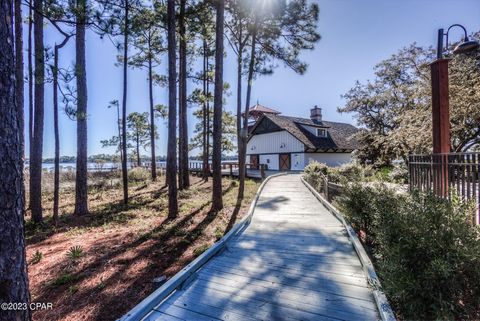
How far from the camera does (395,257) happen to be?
2.47 meters

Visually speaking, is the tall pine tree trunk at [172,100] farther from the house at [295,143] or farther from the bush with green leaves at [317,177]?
the house at [295,143]

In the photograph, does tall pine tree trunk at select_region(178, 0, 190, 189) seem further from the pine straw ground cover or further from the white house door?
the white house door

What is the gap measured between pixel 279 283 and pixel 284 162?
950 inches

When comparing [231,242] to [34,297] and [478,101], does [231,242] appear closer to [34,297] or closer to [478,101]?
[34,297]

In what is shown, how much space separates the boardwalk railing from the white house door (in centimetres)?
2094

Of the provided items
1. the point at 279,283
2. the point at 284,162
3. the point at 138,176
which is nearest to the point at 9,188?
the point at 279,283

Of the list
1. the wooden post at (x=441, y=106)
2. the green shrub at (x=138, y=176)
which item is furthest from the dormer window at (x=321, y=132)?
the wooden post at (x=441, y=106)

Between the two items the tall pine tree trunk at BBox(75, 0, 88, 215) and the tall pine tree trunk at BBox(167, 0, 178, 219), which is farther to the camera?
the tall pine tree trunk at BBox(75, 0, 88, 215)

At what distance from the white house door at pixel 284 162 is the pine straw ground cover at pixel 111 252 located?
710 inches

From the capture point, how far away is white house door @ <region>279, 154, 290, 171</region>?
26500mm

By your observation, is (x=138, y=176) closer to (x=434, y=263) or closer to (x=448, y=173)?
(x=448, y=173)

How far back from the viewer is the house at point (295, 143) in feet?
83.5

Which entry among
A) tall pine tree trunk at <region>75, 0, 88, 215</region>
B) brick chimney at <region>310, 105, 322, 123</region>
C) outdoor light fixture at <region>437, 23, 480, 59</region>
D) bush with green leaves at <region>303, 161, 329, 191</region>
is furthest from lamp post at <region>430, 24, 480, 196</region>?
brick chimney at <region>310, 105, 322, 123</region>

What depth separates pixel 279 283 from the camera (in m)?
3.25
